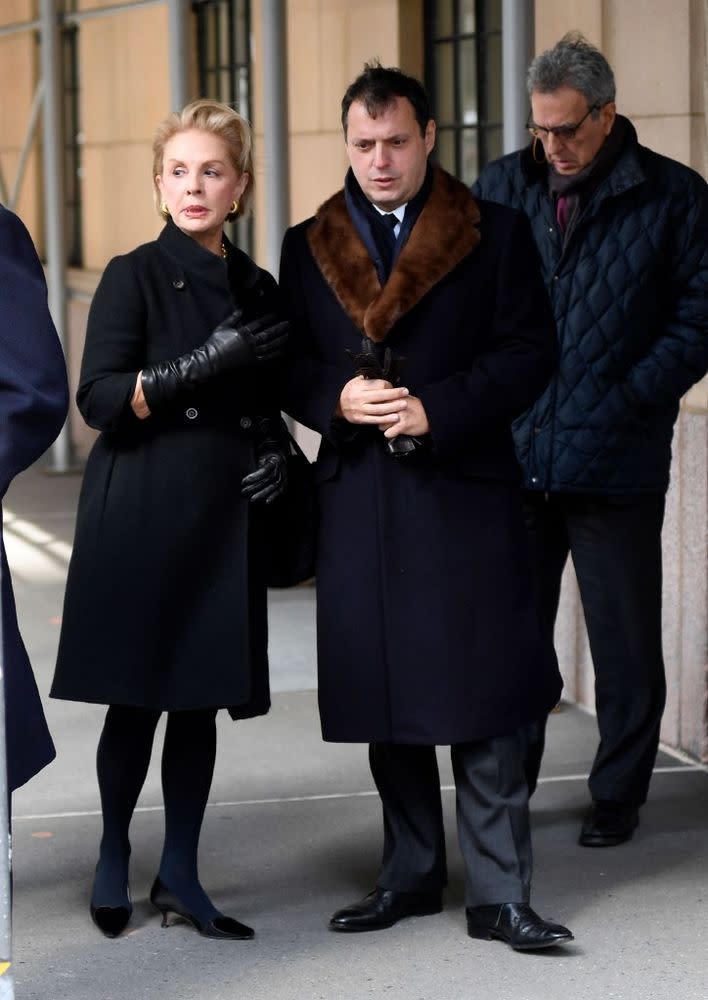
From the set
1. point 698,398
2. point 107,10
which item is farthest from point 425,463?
point 107,10

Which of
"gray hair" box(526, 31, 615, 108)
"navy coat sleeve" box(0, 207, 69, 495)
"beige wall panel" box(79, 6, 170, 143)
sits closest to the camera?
"navy coat sleeve" box(0, 207, 69, 495)

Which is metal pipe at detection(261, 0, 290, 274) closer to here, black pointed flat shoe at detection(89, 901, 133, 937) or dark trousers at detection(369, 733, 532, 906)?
dark trousers at detection(369, 733, 532, 906)

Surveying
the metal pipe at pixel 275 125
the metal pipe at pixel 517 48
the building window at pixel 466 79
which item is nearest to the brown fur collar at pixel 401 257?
the metal pipe at pixel 517 48

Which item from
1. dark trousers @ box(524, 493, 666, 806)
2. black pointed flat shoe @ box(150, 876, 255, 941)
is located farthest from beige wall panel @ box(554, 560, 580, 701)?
black pointed flat shoe @ box(150, 876, 255, 941)

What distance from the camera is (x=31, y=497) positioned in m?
11.2

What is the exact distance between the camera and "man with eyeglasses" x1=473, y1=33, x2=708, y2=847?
486 cm

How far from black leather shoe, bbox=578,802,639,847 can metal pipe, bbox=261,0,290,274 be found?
3.49 metres

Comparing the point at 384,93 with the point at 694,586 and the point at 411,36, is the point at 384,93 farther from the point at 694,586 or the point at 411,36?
the point at 411,36

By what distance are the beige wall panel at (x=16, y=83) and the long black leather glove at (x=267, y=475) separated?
1291 cm

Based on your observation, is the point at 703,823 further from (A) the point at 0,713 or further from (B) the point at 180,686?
(A) the point at 0,713

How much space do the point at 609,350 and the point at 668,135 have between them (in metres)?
1.17

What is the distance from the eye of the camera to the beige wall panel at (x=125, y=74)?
13.2 meters

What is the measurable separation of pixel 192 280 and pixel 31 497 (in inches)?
281

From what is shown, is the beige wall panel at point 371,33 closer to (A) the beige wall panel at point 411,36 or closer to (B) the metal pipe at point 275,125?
(A) the beige wall panel at point 411,36
